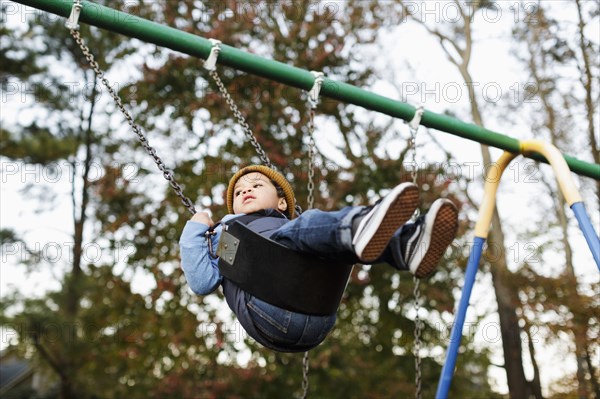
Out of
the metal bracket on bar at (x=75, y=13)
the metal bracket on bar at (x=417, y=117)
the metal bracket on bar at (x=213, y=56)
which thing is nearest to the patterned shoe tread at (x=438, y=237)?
the metal bracket on bar at (x=417, y=117)

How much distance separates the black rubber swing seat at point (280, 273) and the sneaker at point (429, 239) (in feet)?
1.16

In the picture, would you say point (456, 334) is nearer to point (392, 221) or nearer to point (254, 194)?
point (254, 194)

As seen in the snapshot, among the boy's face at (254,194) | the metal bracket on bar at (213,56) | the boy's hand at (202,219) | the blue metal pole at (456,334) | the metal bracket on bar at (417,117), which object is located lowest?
the blue metal pole at (456,334)

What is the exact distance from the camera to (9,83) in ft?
34.0

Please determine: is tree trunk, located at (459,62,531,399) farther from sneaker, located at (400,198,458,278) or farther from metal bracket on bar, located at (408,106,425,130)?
sneaker, located at (400,198,458,278)

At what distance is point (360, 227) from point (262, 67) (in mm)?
1502

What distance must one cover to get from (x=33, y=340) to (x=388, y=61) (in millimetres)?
6981

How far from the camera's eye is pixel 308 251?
7.43 feet

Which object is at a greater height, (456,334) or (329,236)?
(329,236)

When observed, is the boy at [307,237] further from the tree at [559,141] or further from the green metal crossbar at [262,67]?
the tree at [559,141]

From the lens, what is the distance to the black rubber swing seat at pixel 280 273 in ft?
7.68

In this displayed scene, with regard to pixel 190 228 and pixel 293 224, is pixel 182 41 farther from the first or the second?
pixel 293 224

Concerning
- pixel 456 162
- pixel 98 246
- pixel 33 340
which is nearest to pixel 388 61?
pixel 456 162

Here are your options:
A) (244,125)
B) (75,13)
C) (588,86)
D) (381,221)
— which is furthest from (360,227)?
(588,86)
